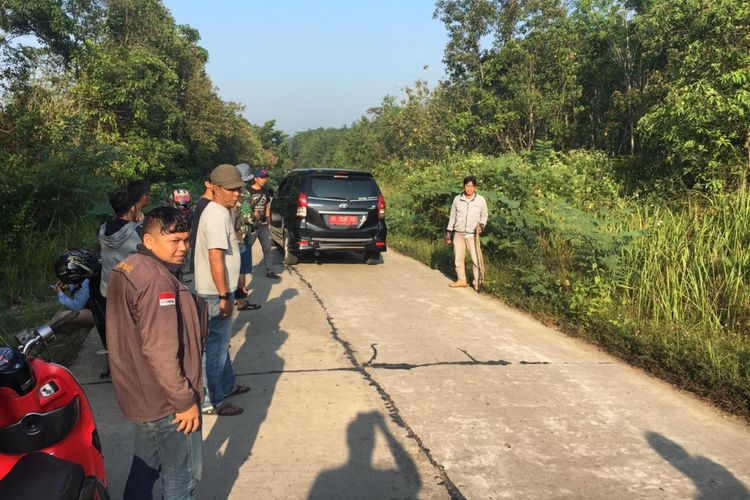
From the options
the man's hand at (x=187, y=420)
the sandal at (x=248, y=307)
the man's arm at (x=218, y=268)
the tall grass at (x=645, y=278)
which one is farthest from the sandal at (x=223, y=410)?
the tall grass at (x=645, y=278)

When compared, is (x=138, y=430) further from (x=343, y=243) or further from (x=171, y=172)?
(x=171, y=172)

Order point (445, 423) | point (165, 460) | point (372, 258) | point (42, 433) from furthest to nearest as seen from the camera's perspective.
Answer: point (372, 258)
point (445, 423)
point (165, 460)
point (42, 433)

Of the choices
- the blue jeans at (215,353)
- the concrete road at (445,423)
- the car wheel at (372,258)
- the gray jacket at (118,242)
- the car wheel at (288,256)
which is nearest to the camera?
the concrete road at (445,423)

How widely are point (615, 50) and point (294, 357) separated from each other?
20.2 metres

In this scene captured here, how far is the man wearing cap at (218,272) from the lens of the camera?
12.4ft

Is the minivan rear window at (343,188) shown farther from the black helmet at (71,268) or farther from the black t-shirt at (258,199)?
the black helmet at (71,268)

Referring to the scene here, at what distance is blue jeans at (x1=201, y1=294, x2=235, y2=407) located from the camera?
3889mm

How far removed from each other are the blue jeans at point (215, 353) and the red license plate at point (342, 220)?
574 cm

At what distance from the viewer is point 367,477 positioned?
10.6ft

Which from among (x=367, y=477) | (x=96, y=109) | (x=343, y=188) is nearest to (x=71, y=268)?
(x=367, y=477)

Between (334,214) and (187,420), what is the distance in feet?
24.6

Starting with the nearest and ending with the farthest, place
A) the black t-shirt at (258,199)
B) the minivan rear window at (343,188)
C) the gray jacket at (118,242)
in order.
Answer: the gray jacket at (118,242)
the black t-shirt at (258,199)
the minivan rear window at (343,188)

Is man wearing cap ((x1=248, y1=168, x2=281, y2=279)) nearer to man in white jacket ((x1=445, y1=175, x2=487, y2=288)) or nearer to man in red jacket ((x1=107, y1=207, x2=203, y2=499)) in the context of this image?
man in white jacket ((x1=445, y1=175, x2=487, y2=288))

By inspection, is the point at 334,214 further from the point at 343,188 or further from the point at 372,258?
the point at 372,258
